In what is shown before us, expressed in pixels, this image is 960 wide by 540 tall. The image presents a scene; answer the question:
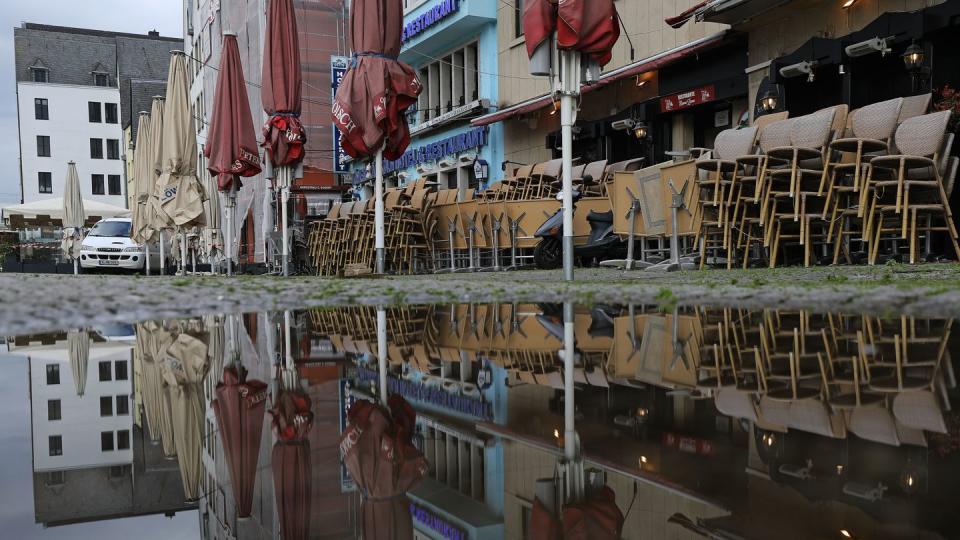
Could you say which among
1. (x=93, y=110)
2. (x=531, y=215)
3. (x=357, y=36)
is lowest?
(x=531, y=215)

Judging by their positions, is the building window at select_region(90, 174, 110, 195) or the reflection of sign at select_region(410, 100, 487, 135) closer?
the reflection of sign at select_region(410, 100, 487, 135)

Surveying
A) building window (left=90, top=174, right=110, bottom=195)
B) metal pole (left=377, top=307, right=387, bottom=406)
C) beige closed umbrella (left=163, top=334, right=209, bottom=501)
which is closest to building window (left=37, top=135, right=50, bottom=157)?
building window (left=90, top=174, right=110, bottom=195)

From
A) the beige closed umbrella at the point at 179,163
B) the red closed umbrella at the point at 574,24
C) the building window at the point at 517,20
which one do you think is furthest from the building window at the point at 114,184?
the red closed umbrella at the point at 574,24

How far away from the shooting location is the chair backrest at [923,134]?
7430mm

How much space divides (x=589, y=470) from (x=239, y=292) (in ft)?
17.2

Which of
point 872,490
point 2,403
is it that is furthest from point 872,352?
point 2,403

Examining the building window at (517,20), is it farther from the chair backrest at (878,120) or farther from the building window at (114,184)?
the building window at (114,184)

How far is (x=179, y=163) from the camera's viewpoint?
18.2 metres

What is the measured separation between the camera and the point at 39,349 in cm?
333

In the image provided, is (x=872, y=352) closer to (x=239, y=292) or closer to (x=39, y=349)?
(x=39, y=349)

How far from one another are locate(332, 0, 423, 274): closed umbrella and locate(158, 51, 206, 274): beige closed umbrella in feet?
25.0

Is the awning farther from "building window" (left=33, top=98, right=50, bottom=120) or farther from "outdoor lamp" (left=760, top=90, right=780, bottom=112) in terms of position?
"building window" (left=33, top=98, right=50, bottom=120)

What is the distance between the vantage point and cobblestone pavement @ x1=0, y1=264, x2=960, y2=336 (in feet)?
14.3

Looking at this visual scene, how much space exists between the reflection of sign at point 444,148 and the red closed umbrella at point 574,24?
555 inches
